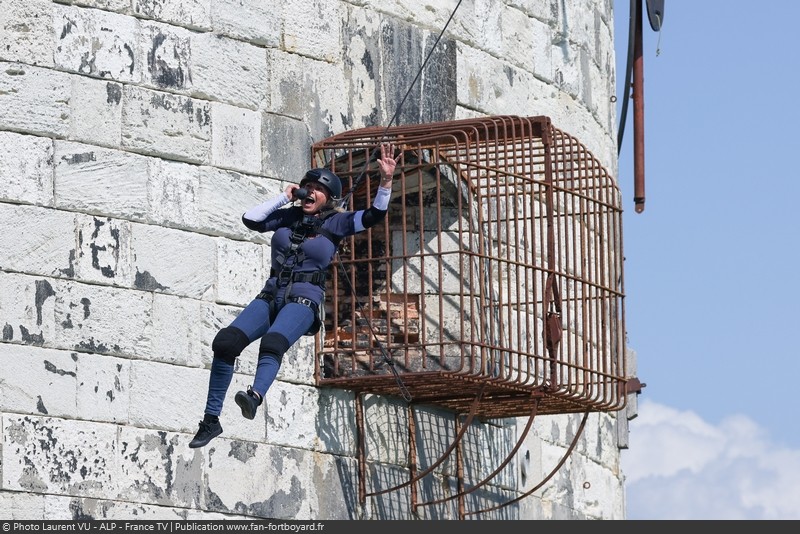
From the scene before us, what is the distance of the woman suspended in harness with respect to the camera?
1018cm

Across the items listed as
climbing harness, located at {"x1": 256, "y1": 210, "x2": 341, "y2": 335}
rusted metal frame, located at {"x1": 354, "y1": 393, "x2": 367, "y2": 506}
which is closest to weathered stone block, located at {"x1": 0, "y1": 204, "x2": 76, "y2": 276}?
climbing harness, located at {"x1": 256, "y1": 210, "x2": 341, "y2": 335}

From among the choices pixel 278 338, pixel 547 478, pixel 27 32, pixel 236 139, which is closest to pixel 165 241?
pixel 236 139

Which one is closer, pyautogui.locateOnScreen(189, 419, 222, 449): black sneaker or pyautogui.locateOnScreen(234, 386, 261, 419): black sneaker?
pyautogui.locateOnScreen(234, 386, 261, 419): black sneaker

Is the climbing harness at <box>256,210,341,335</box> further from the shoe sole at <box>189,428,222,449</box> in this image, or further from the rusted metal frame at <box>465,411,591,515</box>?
the rusted metal frame at <box>465,411,591,515</box>

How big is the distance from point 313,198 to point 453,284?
2.36 m

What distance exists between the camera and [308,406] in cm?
1161

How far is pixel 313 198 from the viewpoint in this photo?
10.5 meters

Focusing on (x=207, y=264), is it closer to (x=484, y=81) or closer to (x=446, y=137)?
(x=446, y=137)

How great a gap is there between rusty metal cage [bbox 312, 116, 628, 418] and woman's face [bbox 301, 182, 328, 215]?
0.56 meters

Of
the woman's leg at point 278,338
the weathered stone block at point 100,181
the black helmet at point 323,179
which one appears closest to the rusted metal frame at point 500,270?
the black helmet at point 323,179

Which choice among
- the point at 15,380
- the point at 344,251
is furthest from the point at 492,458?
the point at 15,380

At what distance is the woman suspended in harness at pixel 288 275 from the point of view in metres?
10.2

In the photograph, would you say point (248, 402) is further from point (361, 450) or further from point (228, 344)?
point (361, 450)

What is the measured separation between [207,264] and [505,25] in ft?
10.2
